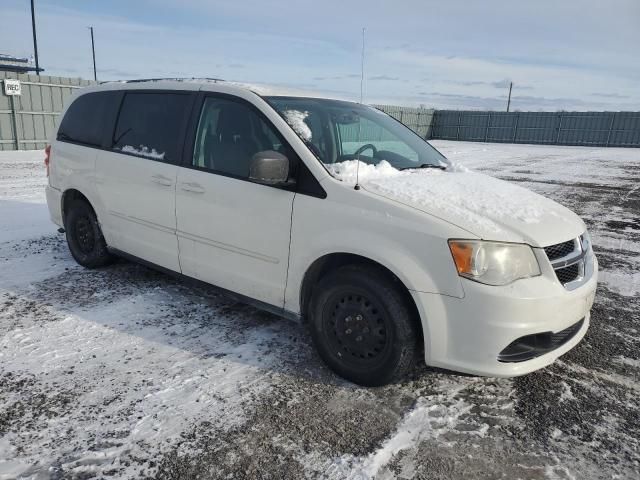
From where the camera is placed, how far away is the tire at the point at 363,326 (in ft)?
9.11

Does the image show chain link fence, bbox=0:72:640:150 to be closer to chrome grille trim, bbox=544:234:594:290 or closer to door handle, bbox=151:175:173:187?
door handle, bbox=151:175:173:187

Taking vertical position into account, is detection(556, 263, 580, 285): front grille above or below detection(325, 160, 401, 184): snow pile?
below

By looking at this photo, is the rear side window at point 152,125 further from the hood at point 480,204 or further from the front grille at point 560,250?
the front grille at point 560,250

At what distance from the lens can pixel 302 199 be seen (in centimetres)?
308

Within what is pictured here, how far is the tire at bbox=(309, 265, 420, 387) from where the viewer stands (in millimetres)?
2775

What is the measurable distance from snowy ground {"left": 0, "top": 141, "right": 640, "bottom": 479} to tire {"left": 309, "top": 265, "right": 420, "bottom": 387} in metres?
0.16

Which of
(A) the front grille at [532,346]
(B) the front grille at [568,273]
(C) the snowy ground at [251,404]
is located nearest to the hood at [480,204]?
(B) the front grille at [568,273]

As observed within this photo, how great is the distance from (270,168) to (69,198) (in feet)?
10.1

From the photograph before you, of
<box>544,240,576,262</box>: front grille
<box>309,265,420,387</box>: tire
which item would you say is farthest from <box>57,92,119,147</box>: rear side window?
<box>544,240,576,262</box>: front grille

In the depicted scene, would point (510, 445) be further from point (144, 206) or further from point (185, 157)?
point (144, 206)

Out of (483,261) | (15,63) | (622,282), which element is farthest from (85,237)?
(15,63)

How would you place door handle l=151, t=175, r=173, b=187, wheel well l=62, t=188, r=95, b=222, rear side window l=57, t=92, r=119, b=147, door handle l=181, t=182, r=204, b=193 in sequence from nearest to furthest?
door handle l=181, t=182, r=204, b=193 < door handle l=151, t=175, r=173, b=187 < rear side window l=57, t=92, r=119, b=147 < wheel well l=62, t=188, r=95, b=222

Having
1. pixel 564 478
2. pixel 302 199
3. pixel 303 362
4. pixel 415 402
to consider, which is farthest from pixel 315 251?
pixel 564 478

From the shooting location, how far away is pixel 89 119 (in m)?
4.79
